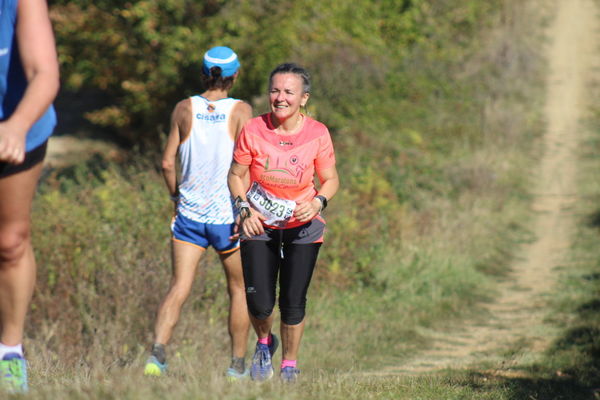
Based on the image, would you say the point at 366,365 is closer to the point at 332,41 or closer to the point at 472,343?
the point at 472,343

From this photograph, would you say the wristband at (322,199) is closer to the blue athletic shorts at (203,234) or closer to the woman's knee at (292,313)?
the woman's knee at (292,313)

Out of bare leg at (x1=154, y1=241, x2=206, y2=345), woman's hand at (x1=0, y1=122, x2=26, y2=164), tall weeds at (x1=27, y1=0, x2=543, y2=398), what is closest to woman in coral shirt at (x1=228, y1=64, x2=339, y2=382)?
bare leg at (x1=154, y1=241, x2=206, y2=345)

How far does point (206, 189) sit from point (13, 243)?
8.03 feet

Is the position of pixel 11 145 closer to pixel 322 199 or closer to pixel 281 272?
pixel 322 199

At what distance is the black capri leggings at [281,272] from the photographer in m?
5.47

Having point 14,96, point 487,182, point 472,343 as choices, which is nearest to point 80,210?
point 472,343

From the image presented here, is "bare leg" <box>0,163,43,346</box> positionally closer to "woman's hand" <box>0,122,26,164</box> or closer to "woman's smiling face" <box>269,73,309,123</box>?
"woman's hand" <box>0,122,26,164</box>

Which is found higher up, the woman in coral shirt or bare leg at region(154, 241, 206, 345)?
the woman in coral shirt

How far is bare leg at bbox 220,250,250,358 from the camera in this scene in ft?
20.1

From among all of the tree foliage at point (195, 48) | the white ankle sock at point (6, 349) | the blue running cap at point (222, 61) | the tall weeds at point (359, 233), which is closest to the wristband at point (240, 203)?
the blue running cap at point (222, 61)

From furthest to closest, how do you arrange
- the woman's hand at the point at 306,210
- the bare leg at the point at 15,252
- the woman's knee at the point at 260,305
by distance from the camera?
the woman's knee at the point at 260,305 → the woman's hand at the point at 306,210 → the bare leg at the point at 15,252

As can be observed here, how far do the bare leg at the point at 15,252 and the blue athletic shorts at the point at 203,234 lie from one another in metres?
2.28

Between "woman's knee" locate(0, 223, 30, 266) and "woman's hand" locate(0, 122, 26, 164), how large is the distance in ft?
1.42

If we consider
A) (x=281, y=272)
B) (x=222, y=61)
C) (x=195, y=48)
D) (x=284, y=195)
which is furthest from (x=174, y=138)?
(x=195, y=48)
